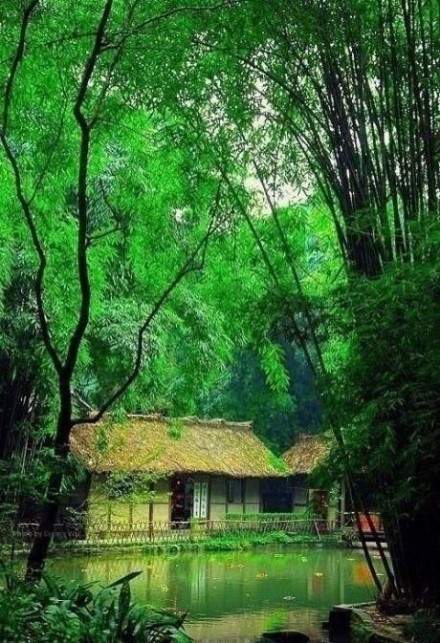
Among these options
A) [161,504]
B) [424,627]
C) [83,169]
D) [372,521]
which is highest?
[83,169]

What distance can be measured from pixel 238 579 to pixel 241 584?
57cm

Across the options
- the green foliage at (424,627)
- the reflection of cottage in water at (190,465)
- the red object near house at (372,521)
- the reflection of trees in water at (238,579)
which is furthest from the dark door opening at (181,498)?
the green foliage at (424,627)

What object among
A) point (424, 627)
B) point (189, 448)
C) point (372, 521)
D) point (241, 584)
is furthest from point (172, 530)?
point (424, 627)

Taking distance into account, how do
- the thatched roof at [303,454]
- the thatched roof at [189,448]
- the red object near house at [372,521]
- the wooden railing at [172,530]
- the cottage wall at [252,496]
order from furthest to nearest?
the thatched roof at [303,454] → the cottage wall at [252,496] → the thatched roof at [189,448] → the wooden railing at [172,530] → the red object near house at [372,521]

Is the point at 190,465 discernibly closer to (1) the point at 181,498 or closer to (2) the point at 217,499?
(1) the point at 181,498

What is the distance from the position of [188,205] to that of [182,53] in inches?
73.3

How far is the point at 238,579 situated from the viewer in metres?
10.8

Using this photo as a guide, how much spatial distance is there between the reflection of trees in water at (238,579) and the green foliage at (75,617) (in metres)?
3.55

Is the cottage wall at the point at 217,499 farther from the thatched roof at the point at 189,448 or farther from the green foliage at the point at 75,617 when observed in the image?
the green foliage at the point at 75,617

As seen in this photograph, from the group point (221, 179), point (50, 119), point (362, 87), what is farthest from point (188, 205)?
point (362, 87)

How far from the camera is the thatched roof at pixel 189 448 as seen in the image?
50.9ft

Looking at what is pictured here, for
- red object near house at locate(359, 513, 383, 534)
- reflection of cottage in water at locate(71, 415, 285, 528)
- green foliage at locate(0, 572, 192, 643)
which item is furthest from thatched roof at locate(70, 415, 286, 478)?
green foliage at locate(0, 572, 192, 643)

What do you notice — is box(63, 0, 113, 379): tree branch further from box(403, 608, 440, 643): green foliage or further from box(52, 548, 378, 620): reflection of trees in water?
box(52, 548, 378, 620): reflection of trees in water

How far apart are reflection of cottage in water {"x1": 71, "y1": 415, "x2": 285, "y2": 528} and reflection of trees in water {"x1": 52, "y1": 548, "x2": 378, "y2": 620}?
1927mm
